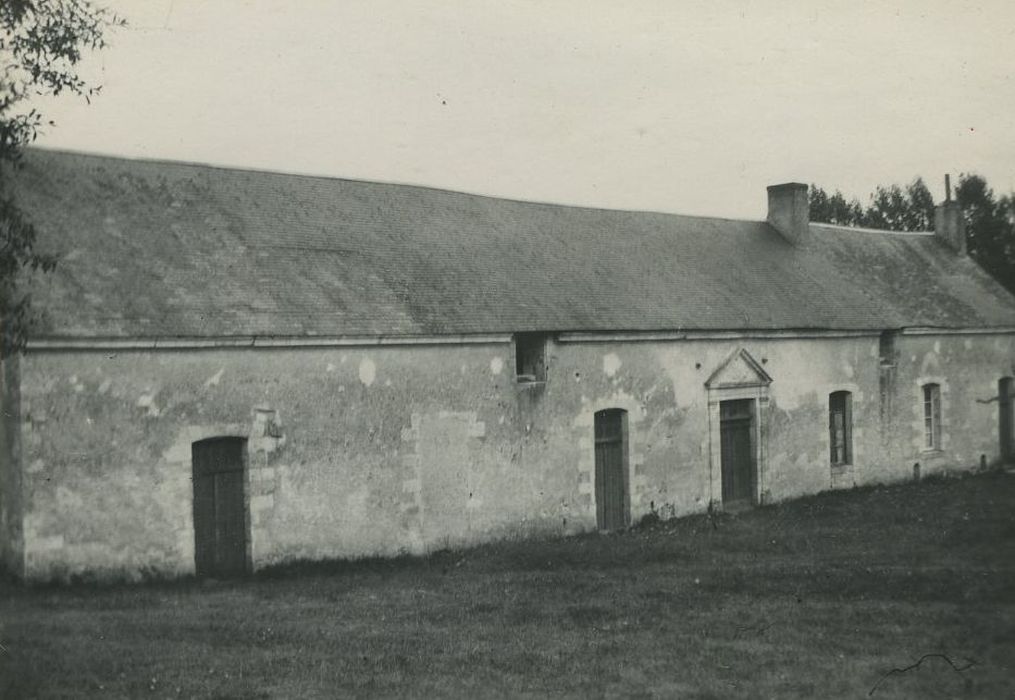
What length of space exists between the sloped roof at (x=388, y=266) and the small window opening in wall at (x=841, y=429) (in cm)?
188

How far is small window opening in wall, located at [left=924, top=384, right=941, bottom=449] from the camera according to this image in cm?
2544

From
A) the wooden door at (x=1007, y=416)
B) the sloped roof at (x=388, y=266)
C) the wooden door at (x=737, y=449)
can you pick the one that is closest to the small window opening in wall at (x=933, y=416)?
the sloped roof at (x=388, y=266)

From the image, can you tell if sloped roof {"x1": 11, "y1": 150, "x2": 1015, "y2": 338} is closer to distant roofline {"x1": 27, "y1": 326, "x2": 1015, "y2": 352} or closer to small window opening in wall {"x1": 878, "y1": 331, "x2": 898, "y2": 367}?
distant roofline {"x1": 27, "y1": 326, "x2": 1015, "y2": 352}

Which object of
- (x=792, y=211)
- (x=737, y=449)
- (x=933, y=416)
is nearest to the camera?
(x=737, y=449)

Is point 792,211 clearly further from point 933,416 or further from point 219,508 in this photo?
point 219,508

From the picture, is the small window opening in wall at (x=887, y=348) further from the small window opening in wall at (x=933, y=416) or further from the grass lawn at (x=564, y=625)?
the grass lawn at (x=564, y=625)

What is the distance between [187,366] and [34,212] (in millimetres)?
3394

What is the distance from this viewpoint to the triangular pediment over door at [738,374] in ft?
66.4

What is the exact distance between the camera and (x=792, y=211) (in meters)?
26.5

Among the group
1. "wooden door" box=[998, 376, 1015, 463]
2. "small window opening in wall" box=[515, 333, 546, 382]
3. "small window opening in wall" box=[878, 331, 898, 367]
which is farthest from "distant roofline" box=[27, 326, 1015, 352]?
"wooden door" box=[998, 376, 1015, 463]

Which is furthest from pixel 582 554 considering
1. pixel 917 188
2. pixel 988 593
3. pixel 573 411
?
pixel 917 188

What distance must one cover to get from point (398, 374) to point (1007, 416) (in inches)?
797

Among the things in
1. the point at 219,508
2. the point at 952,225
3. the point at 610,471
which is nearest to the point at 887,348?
the point at 952,225

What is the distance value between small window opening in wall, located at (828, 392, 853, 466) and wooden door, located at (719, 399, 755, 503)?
3.13 meters
